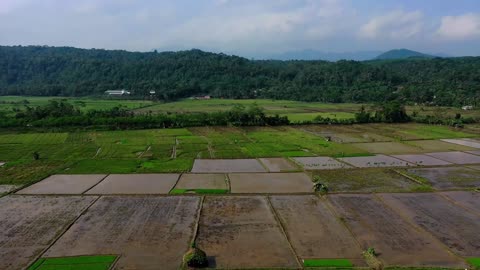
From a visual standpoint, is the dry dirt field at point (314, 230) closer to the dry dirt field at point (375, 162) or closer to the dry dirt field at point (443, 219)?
the dry dirt field at point (443, 219)

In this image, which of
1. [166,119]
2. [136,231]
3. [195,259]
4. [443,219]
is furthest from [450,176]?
[166,119]

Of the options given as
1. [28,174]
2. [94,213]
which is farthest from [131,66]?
[94,213]

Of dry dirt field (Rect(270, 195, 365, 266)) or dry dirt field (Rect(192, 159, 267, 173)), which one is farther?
dry dirt field (Rect(192, 159, 267, 173))

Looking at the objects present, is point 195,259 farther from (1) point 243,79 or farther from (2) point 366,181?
(1) point 243,79

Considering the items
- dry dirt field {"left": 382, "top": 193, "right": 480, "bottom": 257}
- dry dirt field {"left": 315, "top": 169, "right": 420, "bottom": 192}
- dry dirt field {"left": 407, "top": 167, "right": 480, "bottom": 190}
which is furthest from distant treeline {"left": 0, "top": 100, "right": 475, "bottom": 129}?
dry dirt field {"left": 382, "top": 193, "right": 480, "bottom": 257}

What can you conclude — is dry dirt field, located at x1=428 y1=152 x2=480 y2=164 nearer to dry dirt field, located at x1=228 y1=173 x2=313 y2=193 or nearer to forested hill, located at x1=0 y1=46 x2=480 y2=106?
dry dirt field, located at x1=228 y1=173 x2=313 y2=193

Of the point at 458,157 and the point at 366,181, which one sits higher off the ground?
the point at 458,157
